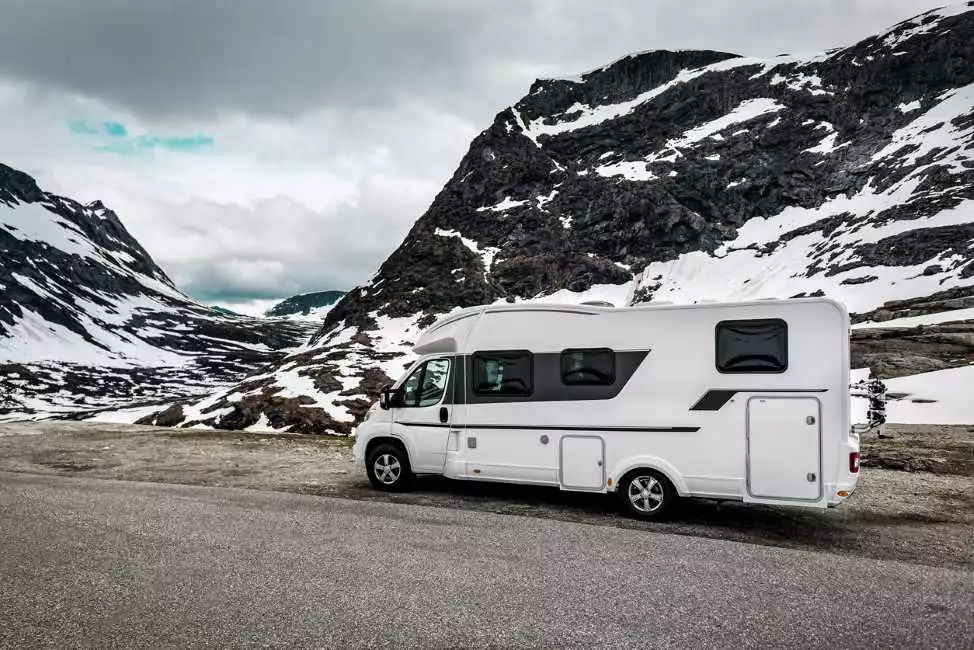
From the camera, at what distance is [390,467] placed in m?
11.9

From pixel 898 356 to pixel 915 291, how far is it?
4555 cm

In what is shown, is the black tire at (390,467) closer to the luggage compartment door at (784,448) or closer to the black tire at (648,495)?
the black tire at (648,495)

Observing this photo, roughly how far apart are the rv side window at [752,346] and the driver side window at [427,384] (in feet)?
15.2

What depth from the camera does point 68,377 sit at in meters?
163

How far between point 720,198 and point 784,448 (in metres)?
145

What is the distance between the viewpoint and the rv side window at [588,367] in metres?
10.2

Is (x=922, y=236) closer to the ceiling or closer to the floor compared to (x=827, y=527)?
closer to the ceiling

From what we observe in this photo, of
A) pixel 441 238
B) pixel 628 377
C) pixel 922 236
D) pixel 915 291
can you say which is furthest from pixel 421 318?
pixel 628 377

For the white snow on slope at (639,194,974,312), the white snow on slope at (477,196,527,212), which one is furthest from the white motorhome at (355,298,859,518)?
the white snow on slope at (477,196,527,212)

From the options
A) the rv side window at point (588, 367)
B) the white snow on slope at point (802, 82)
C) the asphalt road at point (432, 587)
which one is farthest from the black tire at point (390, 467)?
the white snow on slope at point (802, 82)

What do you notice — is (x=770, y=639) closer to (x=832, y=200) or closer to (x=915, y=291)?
(x=915, y=291)

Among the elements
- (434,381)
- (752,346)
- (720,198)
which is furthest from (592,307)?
(720,198)

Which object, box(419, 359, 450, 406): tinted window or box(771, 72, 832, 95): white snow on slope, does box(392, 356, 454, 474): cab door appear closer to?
box(419, 359, 450, 406): tinted window

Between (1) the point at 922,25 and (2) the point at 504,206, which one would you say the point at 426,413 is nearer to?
(2) the point at 504,206
